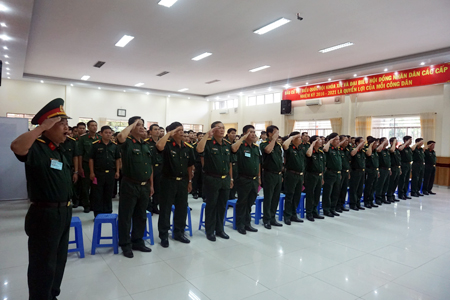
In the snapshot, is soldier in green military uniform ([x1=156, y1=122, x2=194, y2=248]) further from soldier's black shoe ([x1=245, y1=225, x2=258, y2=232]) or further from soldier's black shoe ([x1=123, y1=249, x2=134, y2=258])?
soldier's black shoe ([x1=245, y1=225, x2=258, y2=232])

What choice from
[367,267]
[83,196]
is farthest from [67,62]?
[367,267]

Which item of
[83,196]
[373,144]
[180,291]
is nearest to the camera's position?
[180,291]

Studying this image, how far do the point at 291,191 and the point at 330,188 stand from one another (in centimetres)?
104

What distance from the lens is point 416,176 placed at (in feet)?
25.6

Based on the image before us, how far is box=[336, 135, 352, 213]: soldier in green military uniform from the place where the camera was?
5.70 meters

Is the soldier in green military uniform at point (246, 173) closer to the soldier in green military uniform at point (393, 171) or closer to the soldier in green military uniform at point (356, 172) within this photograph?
the soldier in green military uniform at point (356, 172)

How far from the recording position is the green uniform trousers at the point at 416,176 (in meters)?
7.76

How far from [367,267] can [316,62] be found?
24.7 feet

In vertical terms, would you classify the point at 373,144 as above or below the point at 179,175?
above

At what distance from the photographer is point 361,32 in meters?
6.59

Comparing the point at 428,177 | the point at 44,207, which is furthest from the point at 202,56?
the point at 44,207

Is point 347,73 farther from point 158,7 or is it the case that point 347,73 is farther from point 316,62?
point 158,7

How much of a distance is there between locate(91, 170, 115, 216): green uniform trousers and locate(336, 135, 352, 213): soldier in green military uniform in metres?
4.32

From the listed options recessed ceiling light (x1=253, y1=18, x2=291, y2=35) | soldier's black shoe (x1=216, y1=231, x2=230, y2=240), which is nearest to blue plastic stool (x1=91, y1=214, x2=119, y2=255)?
soldier's black shoe (x1=216, y1=231, x2=230, y2=240)
